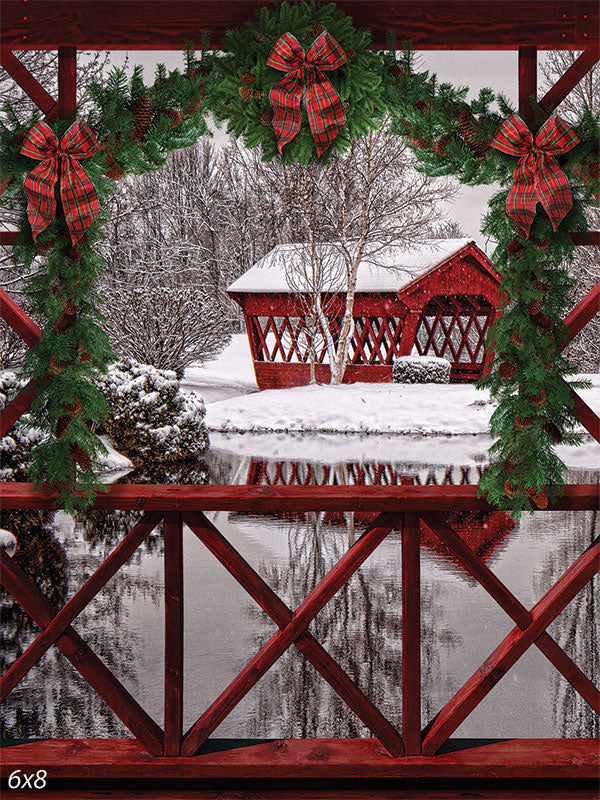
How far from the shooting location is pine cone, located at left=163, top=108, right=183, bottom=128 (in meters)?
2.30

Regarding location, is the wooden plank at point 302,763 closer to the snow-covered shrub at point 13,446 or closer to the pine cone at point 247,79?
the pine cone at point 247,79

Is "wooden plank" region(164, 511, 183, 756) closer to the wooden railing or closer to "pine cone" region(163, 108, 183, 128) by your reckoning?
the wooden railing

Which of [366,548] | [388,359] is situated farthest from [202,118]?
[388,359]

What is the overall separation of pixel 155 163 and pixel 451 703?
1.62 metres

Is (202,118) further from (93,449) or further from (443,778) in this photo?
(443,778)

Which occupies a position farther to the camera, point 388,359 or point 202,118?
point 388,359

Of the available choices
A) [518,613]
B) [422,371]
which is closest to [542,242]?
[518,613]

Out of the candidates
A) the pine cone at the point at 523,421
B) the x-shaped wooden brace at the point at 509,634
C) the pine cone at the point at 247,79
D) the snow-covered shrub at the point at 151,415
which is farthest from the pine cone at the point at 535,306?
the snow-covered shrub at the point at 151,415

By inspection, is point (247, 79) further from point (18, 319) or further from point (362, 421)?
point (362, 421)

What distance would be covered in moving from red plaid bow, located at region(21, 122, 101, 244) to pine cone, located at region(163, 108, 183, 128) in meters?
0.22

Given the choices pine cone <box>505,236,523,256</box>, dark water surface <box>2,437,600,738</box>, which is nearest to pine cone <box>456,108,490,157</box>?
pine cone <box>505,236,523,256</box>

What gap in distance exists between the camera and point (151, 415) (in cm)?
942

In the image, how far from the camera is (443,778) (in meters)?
2.28

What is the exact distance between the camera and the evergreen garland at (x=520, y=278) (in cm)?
224
